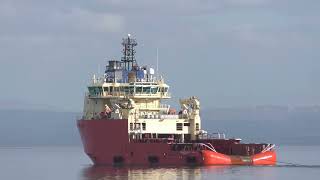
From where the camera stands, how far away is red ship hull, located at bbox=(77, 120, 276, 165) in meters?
71.7

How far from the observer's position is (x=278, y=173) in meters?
72.9

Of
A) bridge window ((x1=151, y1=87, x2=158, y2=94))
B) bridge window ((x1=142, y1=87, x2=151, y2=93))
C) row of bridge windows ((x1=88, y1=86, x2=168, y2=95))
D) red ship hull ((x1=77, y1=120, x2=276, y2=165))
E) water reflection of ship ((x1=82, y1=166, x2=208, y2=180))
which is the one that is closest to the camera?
water reflection of ship ((x1=82, y1=166, x2=208, y2=180))

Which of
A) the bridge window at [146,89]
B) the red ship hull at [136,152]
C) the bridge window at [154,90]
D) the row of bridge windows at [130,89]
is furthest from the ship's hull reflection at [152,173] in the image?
the bridge window at [154,90]

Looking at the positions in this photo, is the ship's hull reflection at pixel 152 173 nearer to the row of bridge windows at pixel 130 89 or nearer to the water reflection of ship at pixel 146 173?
the water reflection of ship at pixel 146 173

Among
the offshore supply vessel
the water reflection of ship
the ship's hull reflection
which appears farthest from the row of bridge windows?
the ship's hull reflection

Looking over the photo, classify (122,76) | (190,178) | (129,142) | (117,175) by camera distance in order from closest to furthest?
(190,178), (117,175), (129,142), (122,76)

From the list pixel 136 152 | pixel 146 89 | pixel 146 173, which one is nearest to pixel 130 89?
pixel 146 89

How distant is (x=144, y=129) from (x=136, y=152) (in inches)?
79.9

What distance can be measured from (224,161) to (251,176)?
540 centimetres

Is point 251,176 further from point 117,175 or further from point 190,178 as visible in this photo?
point 117,175

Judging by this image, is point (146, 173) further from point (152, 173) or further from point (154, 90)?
point (154, 90)

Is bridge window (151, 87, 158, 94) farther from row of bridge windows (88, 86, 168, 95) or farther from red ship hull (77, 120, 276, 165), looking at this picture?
red ship hull (77, 120, 276, 165)

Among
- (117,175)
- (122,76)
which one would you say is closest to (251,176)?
(117,175)

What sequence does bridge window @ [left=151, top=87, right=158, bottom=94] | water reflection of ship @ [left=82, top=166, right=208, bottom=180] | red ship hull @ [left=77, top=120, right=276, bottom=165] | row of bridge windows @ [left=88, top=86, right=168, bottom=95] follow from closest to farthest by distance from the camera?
water reflection of ship @ [left=82, top=166, right=208, bottom=180], red ship hull @ [left=77, top=120, right=276, bottom=165], row of bridge windows @ [left=88, top=86, right=168, bottom=95], bridge window @ [left=151, top=87, right=158, bottom=94]
